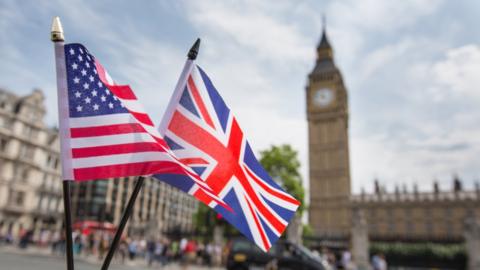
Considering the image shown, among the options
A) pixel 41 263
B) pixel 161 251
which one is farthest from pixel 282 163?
pixel 41 263

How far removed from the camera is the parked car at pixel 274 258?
1499 cm

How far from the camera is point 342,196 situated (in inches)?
3164

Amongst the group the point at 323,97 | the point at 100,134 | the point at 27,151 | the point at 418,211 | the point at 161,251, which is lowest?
the point at 161,251

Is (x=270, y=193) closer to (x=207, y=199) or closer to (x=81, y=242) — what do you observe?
(x=207, y=199)

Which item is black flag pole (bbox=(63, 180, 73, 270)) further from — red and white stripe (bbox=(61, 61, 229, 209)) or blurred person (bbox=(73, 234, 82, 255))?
blurred person (bbox=(73, 234, 82, 255))

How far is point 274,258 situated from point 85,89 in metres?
14.2

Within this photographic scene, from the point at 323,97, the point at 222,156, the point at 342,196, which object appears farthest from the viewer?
the point at 323,97

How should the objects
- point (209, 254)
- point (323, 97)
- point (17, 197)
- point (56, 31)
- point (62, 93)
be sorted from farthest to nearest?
point (323, 97) < point (17, 197) < point (209, 254) < point (62, 93) < point (56, 31)

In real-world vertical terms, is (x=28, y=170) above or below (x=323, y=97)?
below

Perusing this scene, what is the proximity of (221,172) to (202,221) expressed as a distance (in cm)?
3618

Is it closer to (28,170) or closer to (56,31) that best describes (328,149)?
(28,170)

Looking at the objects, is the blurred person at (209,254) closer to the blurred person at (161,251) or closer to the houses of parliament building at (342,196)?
the blurred person at (161,251)

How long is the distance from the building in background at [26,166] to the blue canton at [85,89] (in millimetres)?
45101

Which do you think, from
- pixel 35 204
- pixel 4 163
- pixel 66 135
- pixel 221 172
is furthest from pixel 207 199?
pixel 35 204
